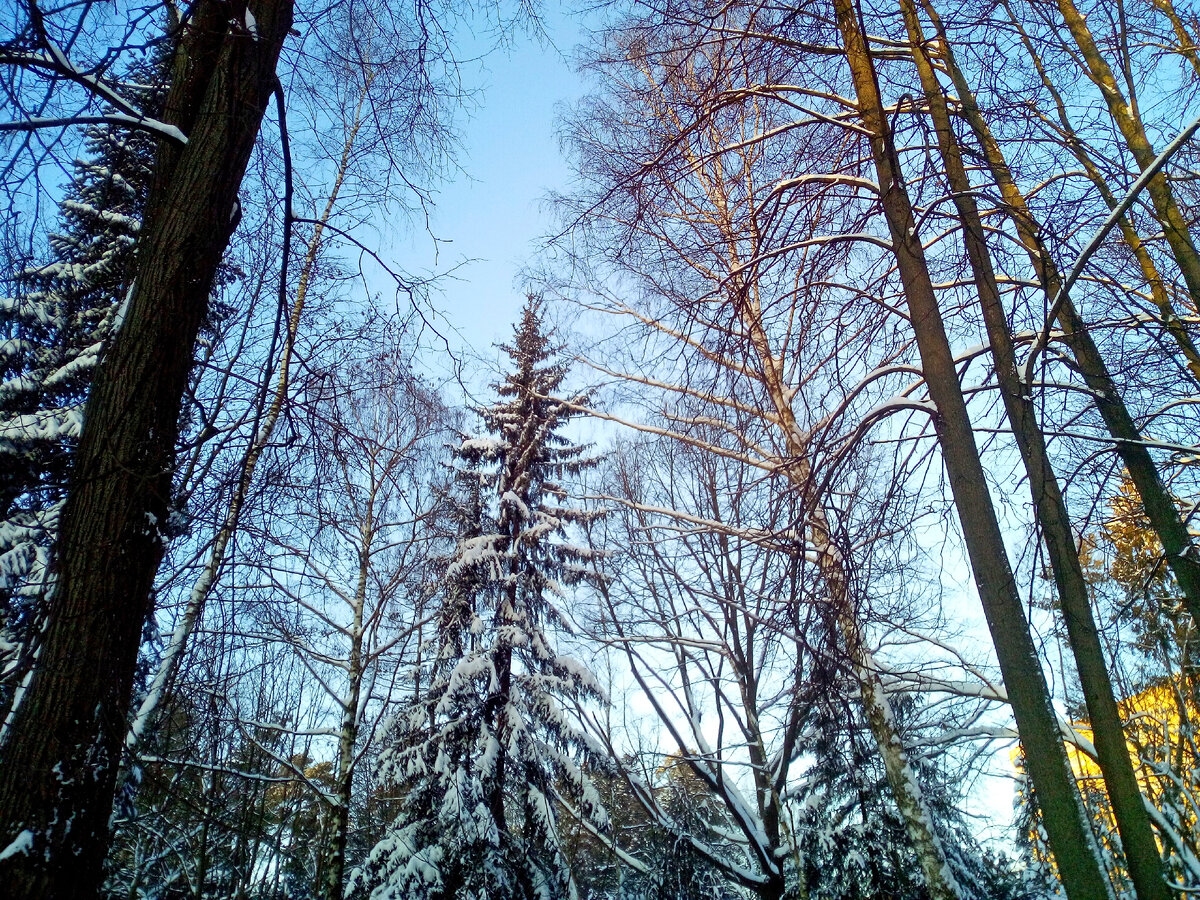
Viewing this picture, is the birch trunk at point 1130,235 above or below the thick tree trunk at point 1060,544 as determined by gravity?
above

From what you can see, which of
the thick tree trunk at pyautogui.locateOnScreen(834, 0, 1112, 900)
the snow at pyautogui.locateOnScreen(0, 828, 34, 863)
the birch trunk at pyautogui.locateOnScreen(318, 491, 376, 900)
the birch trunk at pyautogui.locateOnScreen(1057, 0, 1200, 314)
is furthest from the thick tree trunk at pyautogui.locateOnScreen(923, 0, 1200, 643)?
the birch trunk at pyautogui.locateOnScreen(318, 491, 376, 900)

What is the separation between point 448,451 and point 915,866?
1028 centimetres

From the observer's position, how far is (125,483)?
2252mm

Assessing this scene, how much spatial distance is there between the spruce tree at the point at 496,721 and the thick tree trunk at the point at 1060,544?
5130mm

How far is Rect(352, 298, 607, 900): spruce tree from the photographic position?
9266mm

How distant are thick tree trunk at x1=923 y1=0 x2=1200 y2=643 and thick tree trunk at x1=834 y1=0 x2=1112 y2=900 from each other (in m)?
0.40

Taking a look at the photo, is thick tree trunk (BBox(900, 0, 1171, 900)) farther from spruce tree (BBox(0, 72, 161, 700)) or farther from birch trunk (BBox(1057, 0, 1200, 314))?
spruce tree (BBox(0, 72, 161, 700))

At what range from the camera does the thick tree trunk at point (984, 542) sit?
240cm

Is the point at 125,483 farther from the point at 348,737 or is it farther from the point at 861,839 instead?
the point at 861,839


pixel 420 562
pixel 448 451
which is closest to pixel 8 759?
pixel 420 562

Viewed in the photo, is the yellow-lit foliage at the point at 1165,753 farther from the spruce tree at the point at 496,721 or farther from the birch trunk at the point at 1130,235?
the spruce tree at the point at 496,721

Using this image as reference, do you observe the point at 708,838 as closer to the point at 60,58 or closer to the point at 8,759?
the point at 8,759

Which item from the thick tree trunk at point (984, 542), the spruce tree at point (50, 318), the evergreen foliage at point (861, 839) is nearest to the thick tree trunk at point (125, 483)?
the spruce tree at point (50, 318)

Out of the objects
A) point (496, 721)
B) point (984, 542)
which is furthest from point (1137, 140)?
point (496, 721)
